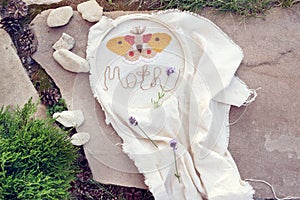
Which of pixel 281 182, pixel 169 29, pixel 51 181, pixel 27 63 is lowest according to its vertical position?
pixel 281 182

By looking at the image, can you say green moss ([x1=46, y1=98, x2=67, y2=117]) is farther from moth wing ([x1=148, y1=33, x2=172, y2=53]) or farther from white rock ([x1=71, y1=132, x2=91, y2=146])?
moth wing ([x1=148, y1=33, x2=172, y2=53])

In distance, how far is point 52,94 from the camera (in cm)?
194

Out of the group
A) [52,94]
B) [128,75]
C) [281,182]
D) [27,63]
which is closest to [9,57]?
[27,63]

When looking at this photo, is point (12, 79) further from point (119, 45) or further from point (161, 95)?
point (161, 95)

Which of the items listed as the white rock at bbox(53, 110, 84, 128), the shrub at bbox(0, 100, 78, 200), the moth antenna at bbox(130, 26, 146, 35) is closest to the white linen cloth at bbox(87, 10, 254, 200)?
the moth antenna at bbox(130, 26, 146, 35)

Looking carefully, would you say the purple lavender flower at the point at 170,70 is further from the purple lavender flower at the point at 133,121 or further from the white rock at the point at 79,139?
the white rock at the point at 79,139

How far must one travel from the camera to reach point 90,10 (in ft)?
6.56

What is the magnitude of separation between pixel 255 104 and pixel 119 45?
570 millimetres

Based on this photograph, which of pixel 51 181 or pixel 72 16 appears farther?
pixel 72 16

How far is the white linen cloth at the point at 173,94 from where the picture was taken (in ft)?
6.01

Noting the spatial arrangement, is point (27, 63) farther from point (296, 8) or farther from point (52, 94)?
point (296, 8)

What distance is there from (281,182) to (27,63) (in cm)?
108

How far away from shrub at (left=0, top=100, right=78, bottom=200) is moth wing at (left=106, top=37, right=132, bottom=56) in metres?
0.40

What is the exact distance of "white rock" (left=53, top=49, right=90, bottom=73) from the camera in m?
1.93
